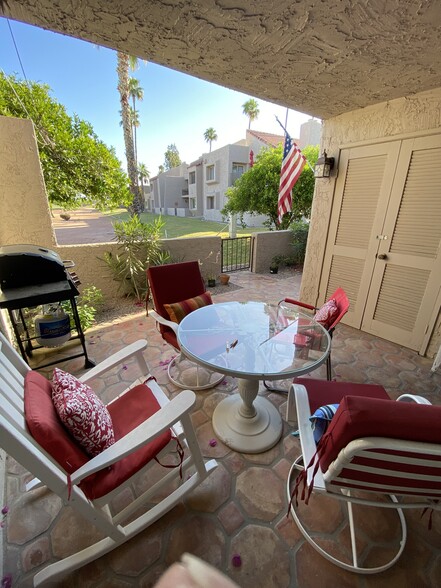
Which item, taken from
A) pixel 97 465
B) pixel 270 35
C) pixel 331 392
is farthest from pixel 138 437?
pixel 270 35

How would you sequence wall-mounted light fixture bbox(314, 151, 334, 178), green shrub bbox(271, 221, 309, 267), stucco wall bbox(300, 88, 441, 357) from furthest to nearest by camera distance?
green shrub bbox(271, 221, 309, 267), wall-mounted light fixture bbox(314, 151, 334, 178), stucco wall bbox(300, 88, 441, 357)

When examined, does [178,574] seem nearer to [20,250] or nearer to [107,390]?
[107,390]

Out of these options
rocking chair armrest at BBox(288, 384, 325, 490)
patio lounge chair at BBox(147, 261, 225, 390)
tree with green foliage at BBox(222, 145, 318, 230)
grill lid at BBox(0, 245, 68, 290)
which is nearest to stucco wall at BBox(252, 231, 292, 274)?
tree with green foliage at BBox(222, 145, 318, 230)

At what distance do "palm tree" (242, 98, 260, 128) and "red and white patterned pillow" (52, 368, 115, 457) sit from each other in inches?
1057

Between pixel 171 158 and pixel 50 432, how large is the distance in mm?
40710

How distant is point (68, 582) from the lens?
1024mm

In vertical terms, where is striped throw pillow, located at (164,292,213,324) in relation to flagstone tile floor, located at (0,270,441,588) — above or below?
above

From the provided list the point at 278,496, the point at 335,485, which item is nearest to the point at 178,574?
the point at 335,485

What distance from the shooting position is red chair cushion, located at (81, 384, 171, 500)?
39.3 inches

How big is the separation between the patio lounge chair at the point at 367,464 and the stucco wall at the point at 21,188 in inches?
129

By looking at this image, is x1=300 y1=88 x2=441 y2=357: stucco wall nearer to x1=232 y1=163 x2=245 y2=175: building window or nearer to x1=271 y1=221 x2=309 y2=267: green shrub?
x1=271 y1=221 x2=309 y2=267: green shrub

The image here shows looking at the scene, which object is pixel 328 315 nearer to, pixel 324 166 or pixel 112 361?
pixel 112 361

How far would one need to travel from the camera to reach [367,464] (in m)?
0.84

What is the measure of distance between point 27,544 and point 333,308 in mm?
2266
